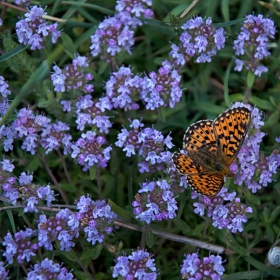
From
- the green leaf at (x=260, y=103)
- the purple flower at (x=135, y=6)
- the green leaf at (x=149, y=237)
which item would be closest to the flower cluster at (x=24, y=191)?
the green leaf at (x=149, y=237)

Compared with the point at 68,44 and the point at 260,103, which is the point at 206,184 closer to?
the point at 260,103

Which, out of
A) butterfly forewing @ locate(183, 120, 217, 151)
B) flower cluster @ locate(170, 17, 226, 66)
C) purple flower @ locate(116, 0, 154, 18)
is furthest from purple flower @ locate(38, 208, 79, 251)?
purple flower @ locate(116, 0, 154, 18)

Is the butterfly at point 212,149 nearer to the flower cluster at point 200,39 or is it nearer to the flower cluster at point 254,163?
the flower cluster at point 254,163

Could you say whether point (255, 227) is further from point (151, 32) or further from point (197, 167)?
point (151, 32)

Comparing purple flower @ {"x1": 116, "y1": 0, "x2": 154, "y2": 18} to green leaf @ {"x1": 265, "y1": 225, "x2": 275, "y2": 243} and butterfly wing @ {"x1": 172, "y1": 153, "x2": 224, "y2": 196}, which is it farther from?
green leaf @ {"x1": 265, "y1": 225, "x2": 275, "y2": 243}

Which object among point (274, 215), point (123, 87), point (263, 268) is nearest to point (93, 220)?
point (123, 87)

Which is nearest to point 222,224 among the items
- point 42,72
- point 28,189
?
point 28,189
